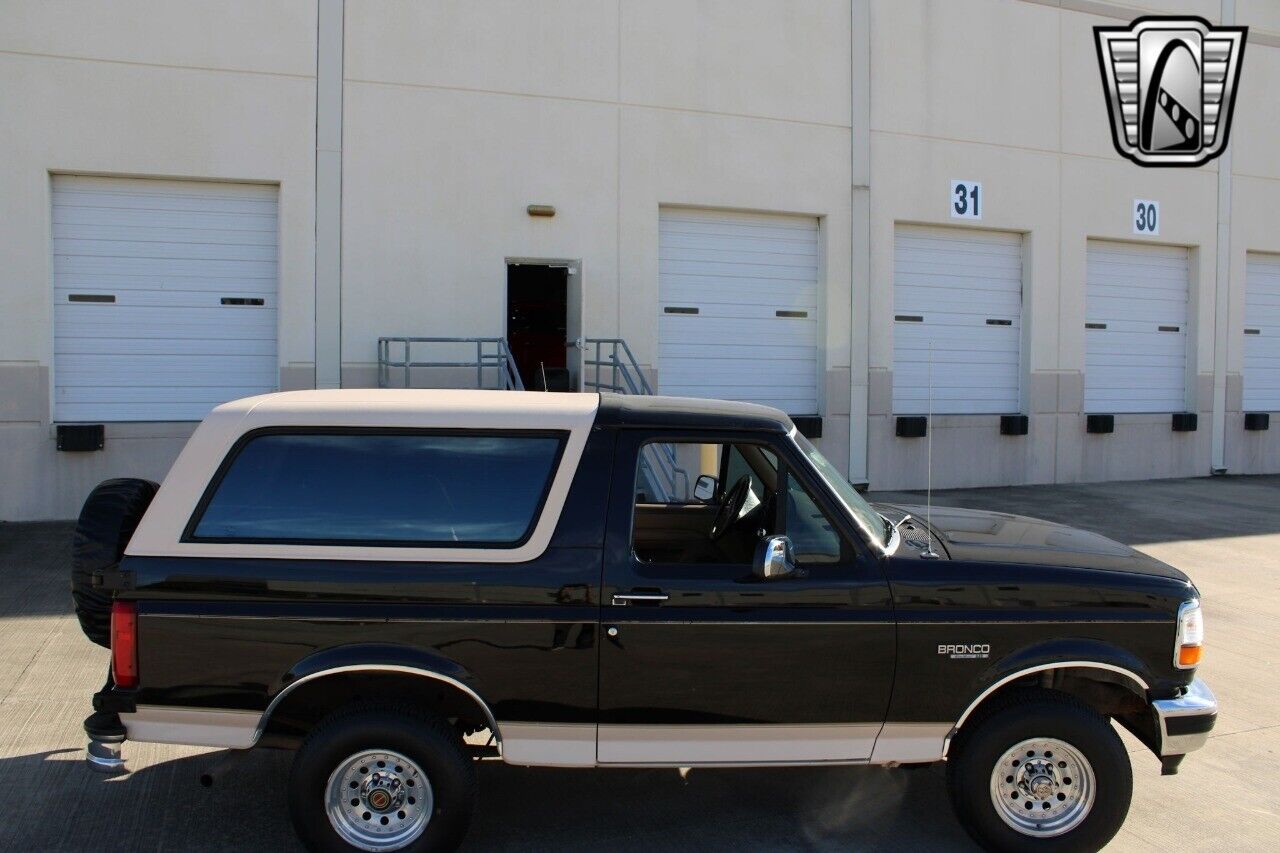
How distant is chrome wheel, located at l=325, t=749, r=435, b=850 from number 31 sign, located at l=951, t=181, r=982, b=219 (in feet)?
44.4

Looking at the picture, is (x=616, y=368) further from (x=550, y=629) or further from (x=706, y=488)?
(x=550, y=629)

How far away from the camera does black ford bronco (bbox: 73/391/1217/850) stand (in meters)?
4.08

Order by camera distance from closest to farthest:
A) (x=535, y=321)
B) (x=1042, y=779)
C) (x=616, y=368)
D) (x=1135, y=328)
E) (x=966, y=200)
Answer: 1. (x=1042, y=779)
2. (x=616, y=368)
3. (x=966, y=200)
4. (x=535, y=321)
5. (x=1135, y=328)

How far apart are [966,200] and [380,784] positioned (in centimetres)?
1382

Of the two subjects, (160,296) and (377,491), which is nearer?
(377,491)

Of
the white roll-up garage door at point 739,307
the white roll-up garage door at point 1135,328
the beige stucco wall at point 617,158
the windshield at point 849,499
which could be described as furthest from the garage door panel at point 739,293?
the windshield at point 849,499

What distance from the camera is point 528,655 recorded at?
4129 mm

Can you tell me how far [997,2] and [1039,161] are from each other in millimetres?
2388

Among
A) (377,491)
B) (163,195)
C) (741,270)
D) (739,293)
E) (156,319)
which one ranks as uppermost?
(163,195)

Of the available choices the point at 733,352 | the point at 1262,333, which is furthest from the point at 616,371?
the point at 1262,333

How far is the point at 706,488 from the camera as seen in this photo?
552 centimetres

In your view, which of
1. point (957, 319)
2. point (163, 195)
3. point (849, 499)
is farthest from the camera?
point (957, 319)

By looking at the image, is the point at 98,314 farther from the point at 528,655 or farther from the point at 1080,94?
the point at 1080,94

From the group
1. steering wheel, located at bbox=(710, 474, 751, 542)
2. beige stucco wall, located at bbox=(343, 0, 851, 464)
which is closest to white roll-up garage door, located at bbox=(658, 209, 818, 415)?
beige stucco wall, located at bbox=(343, 0, 851, 464)
